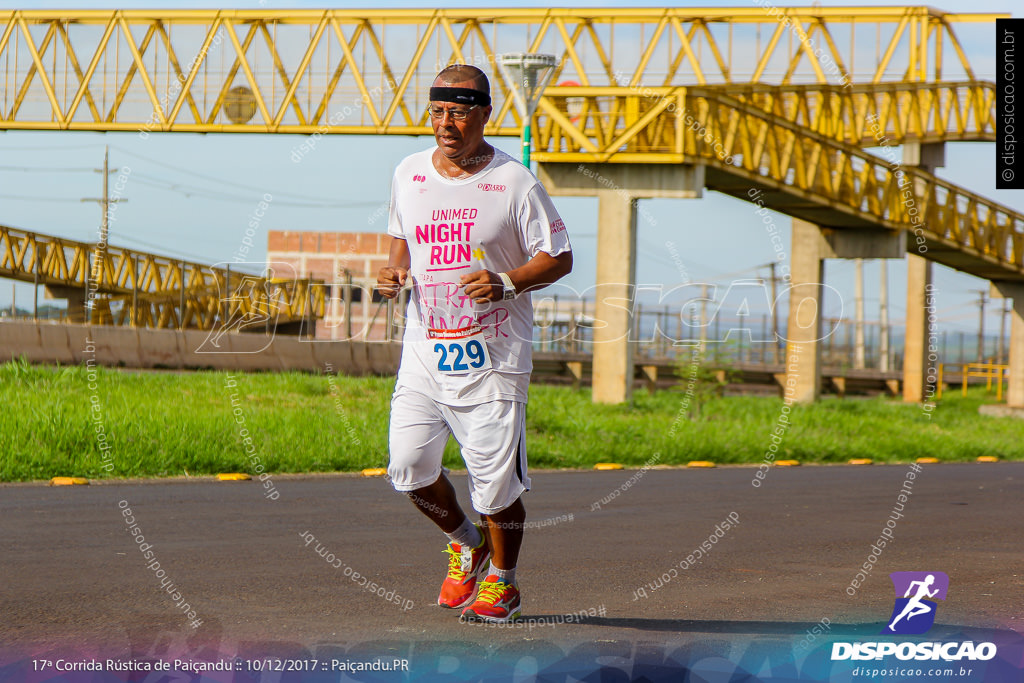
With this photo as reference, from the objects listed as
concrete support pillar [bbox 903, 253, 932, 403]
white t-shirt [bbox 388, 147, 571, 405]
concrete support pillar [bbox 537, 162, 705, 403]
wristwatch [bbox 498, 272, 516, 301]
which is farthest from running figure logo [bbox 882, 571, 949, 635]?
concrete support pillar [bbox 903, 253, 932, 403]

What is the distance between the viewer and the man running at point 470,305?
539 centimetres

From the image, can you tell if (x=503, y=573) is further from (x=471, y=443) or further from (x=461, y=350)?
(x=461, y=350)

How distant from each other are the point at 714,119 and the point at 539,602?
59.8 ft

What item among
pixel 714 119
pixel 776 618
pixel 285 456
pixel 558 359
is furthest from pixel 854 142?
pixel 776 618

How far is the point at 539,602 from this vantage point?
6234 mm

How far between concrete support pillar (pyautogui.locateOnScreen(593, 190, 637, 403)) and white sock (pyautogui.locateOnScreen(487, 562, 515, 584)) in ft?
55.5

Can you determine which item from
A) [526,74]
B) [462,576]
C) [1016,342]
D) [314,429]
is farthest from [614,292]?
[462,576]

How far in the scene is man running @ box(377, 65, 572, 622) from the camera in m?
5.39

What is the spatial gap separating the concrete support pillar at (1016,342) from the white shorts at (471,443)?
99.0 ft

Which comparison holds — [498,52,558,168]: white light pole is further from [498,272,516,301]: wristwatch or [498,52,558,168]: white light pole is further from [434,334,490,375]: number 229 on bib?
[498,272,516,301]: wristwatch

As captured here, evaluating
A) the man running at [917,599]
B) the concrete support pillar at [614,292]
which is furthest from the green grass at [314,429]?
the man running at [917,599]

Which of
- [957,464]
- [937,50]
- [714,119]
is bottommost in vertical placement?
[957,464]

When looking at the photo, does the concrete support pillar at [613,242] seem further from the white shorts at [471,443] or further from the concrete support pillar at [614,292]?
the white shorts at [471,443]

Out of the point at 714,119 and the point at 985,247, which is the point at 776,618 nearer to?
the point at 714,119
